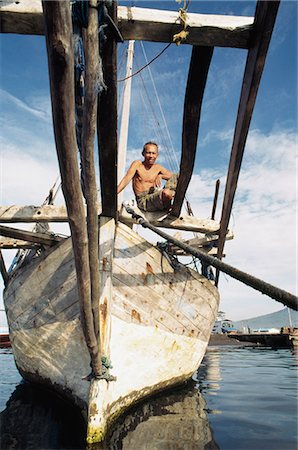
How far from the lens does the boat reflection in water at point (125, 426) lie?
2.65 m

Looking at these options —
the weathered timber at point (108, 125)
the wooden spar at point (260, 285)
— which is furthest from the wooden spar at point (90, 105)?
the wooden spar at point (260, 285)

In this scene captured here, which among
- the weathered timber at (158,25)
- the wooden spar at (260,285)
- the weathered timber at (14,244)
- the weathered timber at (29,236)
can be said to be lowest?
the wooden spar at (260,285)

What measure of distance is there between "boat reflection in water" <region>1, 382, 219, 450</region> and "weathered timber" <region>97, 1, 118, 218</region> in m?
2.35

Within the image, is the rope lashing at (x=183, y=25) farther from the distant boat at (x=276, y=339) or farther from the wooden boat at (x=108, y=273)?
the distant boat at (x=276, y=339)

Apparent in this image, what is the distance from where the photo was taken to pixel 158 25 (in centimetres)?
235

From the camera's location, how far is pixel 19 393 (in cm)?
495

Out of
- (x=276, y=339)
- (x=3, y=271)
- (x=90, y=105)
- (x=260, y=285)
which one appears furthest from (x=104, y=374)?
(x=276, y=339)

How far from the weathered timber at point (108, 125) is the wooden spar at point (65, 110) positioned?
808 millimetres

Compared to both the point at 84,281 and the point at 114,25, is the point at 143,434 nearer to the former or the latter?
the point at 84,281

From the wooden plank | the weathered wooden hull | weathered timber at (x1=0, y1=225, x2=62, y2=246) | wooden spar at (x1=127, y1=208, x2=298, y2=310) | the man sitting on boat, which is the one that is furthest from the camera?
the man sitting on boat

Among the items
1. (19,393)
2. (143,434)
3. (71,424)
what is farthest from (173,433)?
(19,393)

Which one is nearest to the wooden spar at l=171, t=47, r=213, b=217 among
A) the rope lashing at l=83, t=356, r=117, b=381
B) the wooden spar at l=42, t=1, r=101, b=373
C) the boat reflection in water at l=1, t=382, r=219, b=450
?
the wooden spar at l=42, t=1, r=101, b=373

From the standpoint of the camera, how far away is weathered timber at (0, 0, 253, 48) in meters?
2.16

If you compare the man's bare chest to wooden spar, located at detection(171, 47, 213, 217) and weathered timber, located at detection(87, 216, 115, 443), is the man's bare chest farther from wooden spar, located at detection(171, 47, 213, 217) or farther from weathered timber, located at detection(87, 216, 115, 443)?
weathered timber, located at detection(87, 216, 115, 443)
